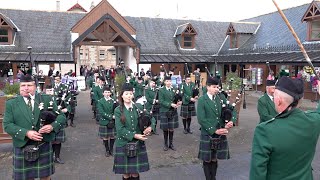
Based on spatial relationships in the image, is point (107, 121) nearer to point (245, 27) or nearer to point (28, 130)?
point (28, 130)

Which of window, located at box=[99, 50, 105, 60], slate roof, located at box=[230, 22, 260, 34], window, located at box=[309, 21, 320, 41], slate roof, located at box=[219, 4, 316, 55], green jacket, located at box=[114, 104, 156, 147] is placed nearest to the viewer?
green jacket, located at box=[114, 104, 156, 147]

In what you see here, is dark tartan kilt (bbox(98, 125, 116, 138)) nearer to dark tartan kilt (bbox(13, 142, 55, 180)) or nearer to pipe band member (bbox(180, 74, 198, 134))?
dark tartan kilt (bbox(13, 142, 55, 180))

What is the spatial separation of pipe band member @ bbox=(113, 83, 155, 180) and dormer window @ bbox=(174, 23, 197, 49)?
70.5 ft

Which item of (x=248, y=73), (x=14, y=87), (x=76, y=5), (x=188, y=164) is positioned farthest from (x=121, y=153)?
(x=76, y=5)

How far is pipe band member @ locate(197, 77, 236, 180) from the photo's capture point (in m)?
5.13

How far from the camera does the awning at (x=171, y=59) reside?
23559mm

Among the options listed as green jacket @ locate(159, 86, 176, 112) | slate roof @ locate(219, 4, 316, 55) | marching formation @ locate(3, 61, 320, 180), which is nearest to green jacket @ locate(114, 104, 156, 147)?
marching formation @ locate(3, 61, 320, 180)

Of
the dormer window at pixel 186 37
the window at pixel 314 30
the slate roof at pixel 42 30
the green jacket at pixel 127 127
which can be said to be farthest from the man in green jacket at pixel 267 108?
the dormer window at pixel 186 37

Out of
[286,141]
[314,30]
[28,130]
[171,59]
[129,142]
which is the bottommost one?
[129,142]

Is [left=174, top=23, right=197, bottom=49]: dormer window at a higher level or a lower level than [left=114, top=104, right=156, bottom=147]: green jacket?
higher

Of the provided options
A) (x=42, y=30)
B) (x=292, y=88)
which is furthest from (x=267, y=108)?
(x=42, y=30)

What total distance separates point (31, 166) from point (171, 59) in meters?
20.2

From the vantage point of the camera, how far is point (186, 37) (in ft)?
85.3

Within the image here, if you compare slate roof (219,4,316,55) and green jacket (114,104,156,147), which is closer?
green jacket (114,104,156,147)
